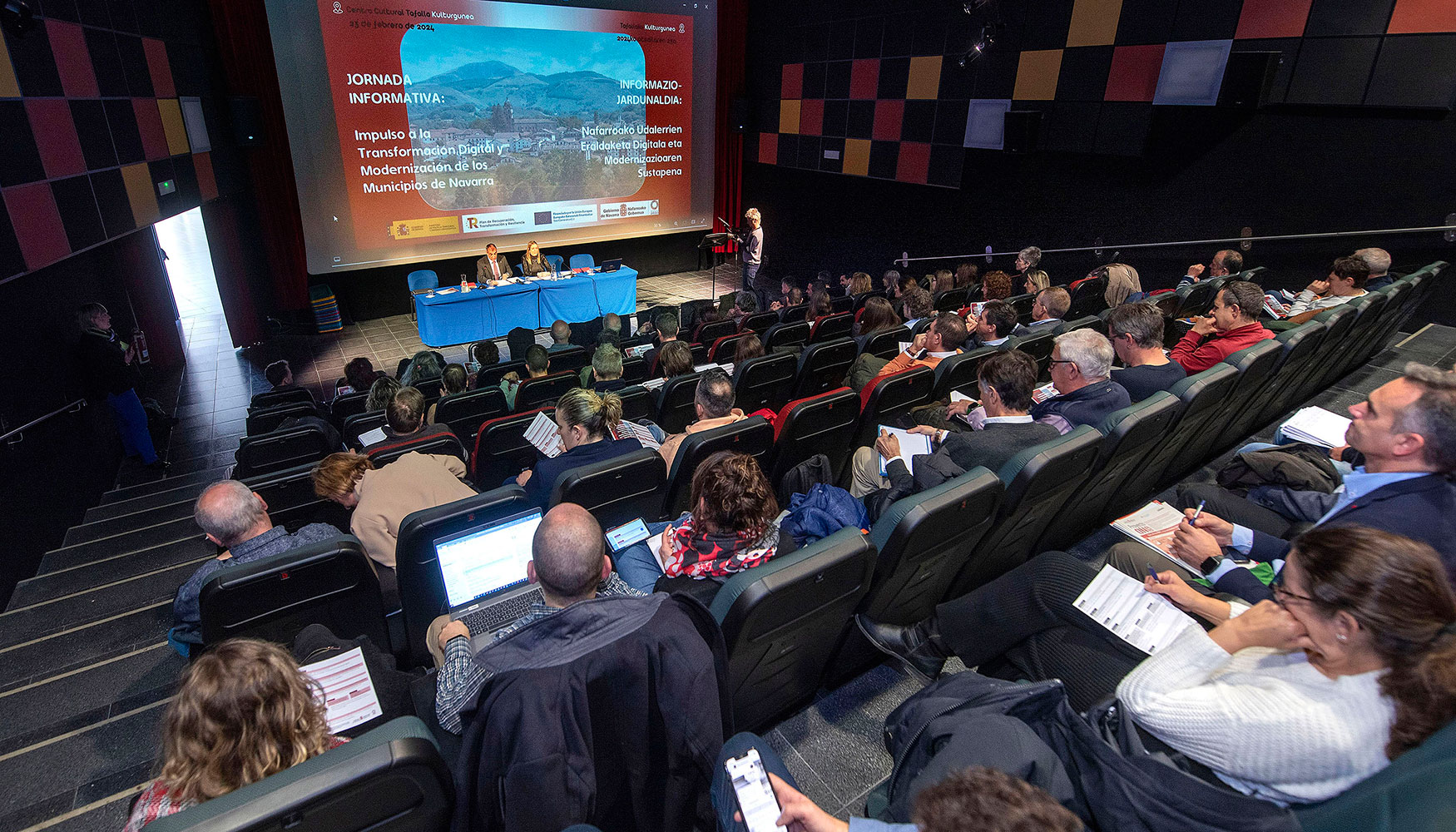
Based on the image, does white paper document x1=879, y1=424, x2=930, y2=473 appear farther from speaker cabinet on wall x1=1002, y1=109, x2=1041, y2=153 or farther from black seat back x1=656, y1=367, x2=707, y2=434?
speaker cabinet on wall x1=1002, y1=109, x2=1041, y2=153

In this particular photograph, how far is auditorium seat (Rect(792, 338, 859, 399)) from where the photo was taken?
442cm

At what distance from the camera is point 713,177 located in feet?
39.8

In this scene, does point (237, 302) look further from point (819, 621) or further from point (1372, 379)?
point (1372, 379)

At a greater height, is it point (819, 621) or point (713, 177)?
point (713, 177)

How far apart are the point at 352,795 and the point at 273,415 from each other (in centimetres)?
444

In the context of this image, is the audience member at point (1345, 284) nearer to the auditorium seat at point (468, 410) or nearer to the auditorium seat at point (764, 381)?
the auditorium seat at point (764, 381)

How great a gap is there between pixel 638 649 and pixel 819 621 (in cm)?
66

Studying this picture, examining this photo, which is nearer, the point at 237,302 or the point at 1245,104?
the point at 1245,104

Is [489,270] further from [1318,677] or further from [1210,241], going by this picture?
[1318,677]

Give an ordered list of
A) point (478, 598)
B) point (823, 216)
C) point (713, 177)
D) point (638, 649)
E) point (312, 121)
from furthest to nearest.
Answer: point (713, 177) → point (823, 216) → point (312, 121) → point (478, 598) → point (638, 649)

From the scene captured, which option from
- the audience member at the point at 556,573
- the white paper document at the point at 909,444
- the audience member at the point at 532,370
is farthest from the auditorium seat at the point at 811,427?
the audience member at the point at 532,370

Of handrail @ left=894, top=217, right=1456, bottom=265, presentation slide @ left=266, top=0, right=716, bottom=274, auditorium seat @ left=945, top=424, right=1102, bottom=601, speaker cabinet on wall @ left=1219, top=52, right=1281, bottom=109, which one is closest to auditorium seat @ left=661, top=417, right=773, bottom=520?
auditorium seat @ left=945, top=424, right=1102, bottom=601

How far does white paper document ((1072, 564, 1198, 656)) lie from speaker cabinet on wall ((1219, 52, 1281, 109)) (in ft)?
20.4

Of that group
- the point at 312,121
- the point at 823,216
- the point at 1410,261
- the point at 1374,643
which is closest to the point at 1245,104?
the point at 1410,261
